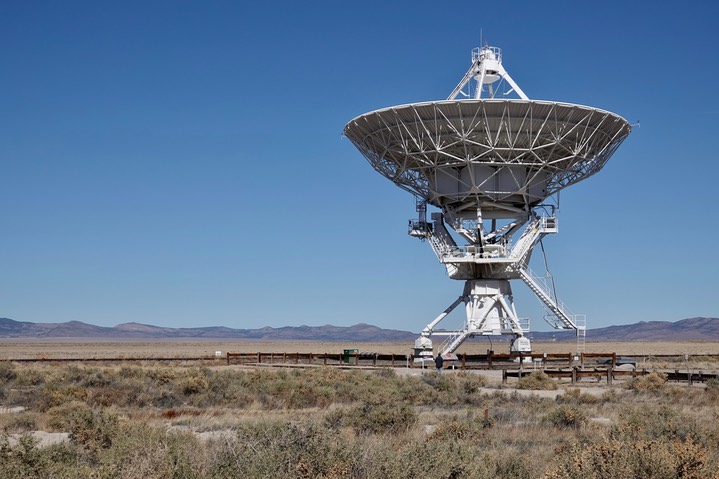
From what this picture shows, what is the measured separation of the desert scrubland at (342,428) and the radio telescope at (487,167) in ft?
33.1

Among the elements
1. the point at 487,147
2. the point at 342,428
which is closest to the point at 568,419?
the point at 342,428

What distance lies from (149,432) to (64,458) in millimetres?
1591

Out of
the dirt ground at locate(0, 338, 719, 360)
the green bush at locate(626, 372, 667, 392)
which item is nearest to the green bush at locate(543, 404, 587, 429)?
the green bush at locate(626, 372, 667, 392)

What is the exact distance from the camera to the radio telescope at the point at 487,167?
37.7 meters

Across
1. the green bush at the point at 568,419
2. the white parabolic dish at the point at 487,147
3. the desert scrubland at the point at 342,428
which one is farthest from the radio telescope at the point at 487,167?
the green bush at the point at 568,419

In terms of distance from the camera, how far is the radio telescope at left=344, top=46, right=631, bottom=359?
3772 cm

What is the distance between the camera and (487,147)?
38.5 m

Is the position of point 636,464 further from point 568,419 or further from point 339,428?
point 568,419

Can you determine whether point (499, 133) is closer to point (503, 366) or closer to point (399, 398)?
point (503, 366)

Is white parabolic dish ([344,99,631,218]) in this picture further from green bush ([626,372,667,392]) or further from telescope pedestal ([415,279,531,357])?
green bush ([626,372,667,392])

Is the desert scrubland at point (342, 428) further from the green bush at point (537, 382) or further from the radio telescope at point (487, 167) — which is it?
the radio telescope at point (487, 167)

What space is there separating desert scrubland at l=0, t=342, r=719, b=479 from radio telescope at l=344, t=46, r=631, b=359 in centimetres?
1008

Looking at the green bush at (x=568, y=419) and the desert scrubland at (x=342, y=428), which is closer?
the desert scrubland at (x=342, y=428)

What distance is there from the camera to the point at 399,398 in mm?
23797
